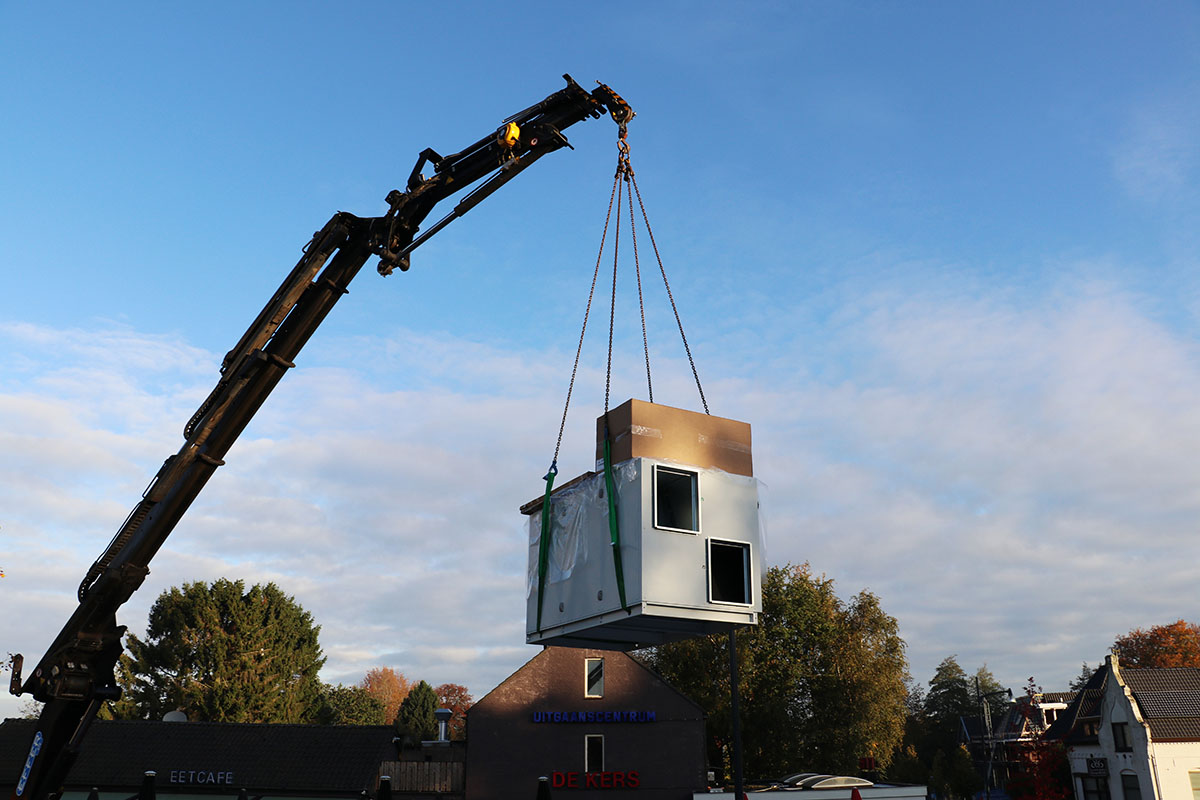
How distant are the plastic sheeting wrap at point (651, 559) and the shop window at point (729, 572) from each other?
0.01 m

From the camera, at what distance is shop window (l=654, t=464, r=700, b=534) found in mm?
11117

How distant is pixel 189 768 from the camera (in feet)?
121

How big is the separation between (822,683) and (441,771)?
21807 mm

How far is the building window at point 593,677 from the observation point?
129ft

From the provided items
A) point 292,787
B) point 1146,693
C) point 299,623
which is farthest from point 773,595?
point 299,623

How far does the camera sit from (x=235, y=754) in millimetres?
37406

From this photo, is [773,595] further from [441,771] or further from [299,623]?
[299,623]

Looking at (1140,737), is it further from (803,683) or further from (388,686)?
(388,686)

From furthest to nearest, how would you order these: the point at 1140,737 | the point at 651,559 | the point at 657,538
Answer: the point at 1140,737
the point at 657,538
the point at 651,559

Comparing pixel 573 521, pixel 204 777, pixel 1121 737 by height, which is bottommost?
pixel 204 777

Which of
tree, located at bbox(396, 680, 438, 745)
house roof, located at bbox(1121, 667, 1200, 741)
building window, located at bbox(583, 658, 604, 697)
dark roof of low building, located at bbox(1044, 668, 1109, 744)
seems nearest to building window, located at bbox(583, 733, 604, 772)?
building window, located at bbox(583, 658, 604, 697)

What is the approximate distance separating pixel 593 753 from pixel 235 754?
14996 mm

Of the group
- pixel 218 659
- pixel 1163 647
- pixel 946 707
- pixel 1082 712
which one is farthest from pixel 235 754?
pixel 946 707

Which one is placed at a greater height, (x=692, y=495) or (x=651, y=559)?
(x=692, y=495)
